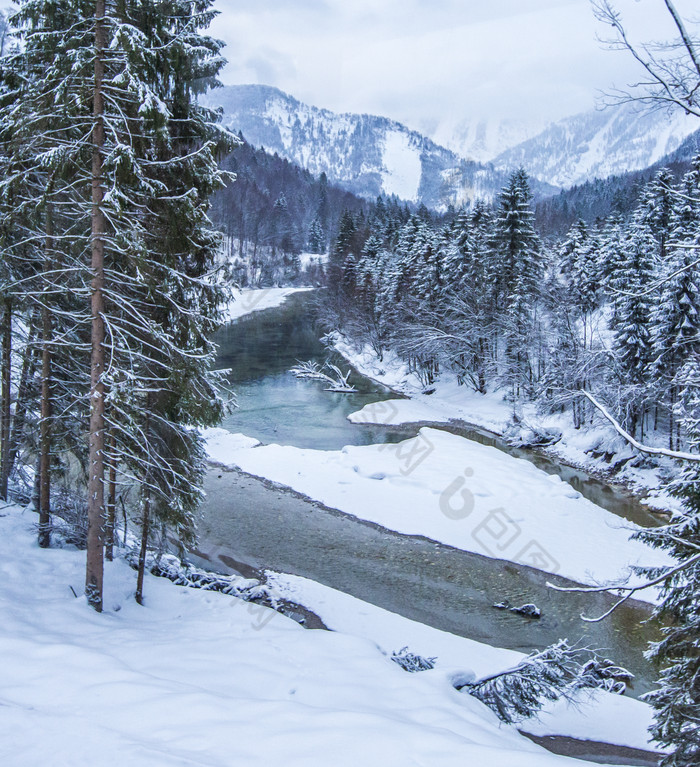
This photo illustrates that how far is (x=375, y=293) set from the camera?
44.4 meters

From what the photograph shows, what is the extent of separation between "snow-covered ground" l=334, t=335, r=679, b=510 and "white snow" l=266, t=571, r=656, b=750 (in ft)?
27.8

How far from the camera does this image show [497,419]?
3006cm

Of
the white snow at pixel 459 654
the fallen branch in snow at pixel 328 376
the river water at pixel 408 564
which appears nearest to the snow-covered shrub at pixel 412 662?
the white snow at pixel 459 654

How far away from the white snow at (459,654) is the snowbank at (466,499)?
443 centimetres

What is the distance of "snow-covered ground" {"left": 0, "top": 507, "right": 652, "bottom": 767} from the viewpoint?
4.59 metres

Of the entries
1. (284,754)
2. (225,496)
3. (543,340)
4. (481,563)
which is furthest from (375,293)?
(284,754)

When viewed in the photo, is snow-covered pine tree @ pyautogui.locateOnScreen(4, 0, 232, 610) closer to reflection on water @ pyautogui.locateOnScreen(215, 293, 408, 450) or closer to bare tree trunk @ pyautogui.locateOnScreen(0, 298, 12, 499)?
bare tree trunk @ pyautogui.locateOnScreen(0, 298, 12, 499)

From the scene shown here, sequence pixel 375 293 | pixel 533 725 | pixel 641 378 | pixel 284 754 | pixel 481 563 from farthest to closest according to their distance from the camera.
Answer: pixel 375 293
pixel 641 378
pixel 481 563
pixel 533 725
pixel 284 754

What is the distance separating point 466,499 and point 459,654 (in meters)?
8.70

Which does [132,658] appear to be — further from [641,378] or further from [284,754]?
[641,378]

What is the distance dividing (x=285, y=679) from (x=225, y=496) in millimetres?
12809

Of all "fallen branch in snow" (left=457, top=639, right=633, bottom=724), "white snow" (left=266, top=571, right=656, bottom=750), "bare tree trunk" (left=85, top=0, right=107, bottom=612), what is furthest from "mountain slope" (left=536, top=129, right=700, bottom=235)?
"bare tree trunk" (left=85, top=0, right=107, bottom=612)

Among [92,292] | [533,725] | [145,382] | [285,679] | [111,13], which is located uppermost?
[111,13]

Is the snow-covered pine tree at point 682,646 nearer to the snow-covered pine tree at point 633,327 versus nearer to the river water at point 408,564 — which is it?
the river water at point 408,564
